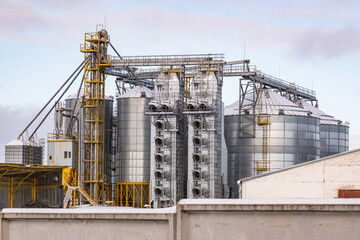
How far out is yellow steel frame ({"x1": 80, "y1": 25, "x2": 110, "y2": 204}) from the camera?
65.9 m

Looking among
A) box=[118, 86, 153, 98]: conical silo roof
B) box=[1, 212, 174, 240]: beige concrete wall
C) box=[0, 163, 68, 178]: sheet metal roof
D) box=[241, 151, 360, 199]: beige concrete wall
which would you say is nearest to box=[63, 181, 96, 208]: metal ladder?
box=[0, 163, 68, 178]: sheet metal roof

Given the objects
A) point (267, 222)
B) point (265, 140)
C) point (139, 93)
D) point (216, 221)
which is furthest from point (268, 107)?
point (267, 222)

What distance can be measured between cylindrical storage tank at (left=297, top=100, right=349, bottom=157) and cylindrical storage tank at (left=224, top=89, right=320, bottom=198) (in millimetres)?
12412

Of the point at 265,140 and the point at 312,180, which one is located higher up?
the point at 265,140

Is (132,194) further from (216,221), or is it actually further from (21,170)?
(216,221)

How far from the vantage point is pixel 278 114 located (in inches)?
2645

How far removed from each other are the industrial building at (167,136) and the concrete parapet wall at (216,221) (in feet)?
140

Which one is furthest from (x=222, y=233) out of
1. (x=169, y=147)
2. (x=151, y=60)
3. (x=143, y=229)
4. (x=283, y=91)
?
(x=283, y=91)

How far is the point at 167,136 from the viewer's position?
62.2m

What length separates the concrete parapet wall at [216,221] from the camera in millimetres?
16016

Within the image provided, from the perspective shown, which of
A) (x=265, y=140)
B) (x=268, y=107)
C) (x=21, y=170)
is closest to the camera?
(x=21, y=170)

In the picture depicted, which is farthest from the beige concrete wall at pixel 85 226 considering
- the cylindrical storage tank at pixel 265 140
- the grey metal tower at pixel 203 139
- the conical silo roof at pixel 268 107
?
the conical silo roof at pixel 268 107

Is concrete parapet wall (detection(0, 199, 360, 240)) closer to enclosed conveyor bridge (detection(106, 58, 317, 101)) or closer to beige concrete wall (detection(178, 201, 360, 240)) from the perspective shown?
beige concrete wall (detection(178, 201, 360, 240))

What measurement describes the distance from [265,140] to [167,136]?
11089mm
